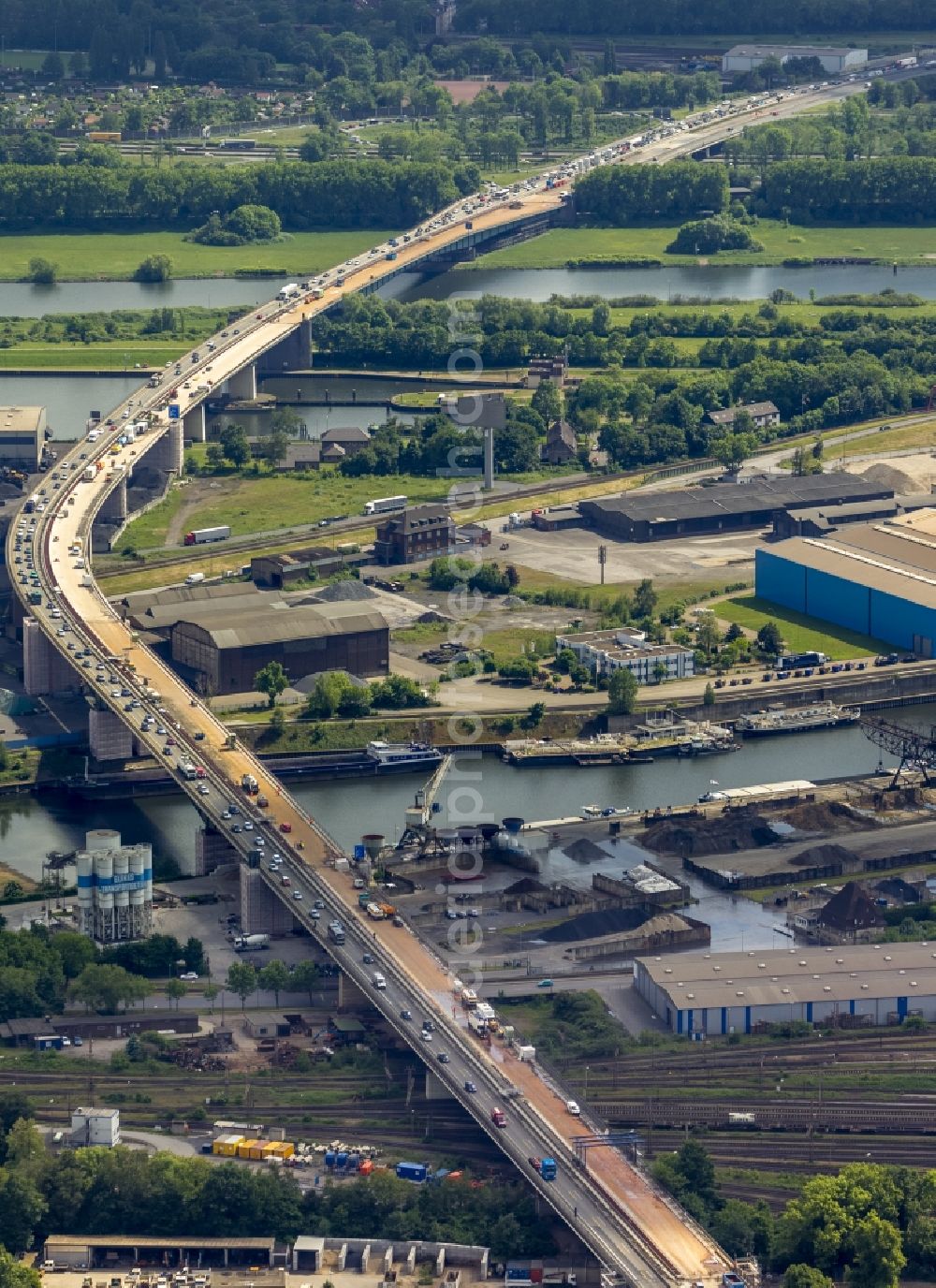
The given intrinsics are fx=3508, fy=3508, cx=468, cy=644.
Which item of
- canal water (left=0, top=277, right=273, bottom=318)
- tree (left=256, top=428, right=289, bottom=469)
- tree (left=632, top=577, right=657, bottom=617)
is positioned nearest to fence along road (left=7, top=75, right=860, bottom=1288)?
tree (left=256, top=428, right=289, bottom=469)

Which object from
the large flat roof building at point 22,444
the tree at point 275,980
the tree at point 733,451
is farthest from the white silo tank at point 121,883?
the tree at point 733,451

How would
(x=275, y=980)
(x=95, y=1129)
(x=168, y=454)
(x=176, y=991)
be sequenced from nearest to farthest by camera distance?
(x=95, y=1129)
(x=176, y=991)
(x=275, y=980)
(x=168, y=454)

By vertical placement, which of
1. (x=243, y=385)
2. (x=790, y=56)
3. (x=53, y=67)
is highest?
(x=53, y=67)

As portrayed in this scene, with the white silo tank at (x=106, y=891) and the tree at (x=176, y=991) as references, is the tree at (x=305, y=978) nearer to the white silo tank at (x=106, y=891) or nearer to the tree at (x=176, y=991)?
the tree at (x=176, y=991)

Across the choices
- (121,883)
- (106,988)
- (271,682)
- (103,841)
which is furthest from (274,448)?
(106,988)

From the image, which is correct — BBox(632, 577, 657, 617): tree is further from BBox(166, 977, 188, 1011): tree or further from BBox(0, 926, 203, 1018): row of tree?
BBox(166, 977, 188, 1011): tree

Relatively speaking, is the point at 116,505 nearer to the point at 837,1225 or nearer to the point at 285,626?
the point at 285,626
